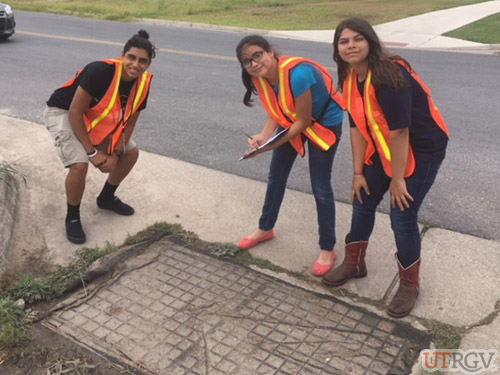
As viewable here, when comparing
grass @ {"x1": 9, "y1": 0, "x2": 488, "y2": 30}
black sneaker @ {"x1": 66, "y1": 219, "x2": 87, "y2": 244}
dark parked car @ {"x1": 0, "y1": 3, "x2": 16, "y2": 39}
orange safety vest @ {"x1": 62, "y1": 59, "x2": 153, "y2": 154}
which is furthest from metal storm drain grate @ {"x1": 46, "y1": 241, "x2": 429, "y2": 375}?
grass @ {"x1": 9, "y1": 0, "x2": 488, "y2": 30}

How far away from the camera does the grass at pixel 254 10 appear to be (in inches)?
659

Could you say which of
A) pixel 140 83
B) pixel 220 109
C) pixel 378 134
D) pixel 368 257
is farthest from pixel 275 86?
pixel 220 109

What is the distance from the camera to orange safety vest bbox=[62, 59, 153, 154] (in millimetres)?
3883

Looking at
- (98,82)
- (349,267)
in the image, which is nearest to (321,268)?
(349,267)

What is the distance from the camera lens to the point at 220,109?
740 cm

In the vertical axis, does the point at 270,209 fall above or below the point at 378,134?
below

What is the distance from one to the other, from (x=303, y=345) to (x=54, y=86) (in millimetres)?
6713

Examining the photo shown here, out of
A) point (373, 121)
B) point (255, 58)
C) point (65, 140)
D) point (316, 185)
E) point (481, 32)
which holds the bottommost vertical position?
point (481, 32)

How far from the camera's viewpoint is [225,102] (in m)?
7.73

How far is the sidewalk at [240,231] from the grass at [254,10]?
37.3 ft

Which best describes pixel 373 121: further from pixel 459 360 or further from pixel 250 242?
pixel 250 242

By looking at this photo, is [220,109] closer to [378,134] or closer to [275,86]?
[275,86]

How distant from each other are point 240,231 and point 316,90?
1.31 metres

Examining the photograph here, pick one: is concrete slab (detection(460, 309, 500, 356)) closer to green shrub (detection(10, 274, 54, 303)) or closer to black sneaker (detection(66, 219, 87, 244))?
green shrub (detection(10, 274, 54, 303))
